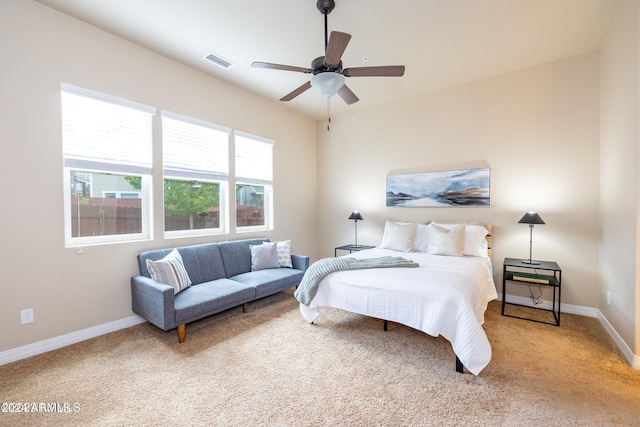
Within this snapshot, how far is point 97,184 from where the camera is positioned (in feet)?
9.77

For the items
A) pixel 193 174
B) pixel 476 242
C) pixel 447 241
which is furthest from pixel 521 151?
pixel 193 174

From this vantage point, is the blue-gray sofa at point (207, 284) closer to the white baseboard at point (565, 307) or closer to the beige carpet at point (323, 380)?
the beige carpet at point (323, 380)

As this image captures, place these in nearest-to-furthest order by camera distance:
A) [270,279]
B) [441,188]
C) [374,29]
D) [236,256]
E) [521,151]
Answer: [374,29] → [270,279] → [521,151] → [236,256] → [441,188]

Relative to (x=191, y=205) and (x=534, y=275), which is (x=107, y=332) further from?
(x=534, y=275)

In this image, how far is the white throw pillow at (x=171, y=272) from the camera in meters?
2.89

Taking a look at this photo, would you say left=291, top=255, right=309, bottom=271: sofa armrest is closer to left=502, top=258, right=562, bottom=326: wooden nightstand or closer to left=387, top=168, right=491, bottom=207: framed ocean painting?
left=387, top=168, right=491, bottom=207: framed ocean painting

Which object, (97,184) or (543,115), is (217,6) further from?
(543,115)

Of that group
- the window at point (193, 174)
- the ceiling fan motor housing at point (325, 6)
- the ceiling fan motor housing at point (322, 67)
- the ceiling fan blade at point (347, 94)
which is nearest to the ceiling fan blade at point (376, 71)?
the ceiling fan motor housing at point (322, 67)

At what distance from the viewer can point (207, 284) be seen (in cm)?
331

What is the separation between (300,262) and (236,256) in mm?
949

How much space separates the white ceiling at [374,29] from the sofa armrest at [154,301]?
8.56 ft

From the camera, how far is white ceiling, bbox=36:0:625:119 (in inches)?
99.0

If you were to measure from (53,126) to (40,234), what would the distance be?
3.34ft

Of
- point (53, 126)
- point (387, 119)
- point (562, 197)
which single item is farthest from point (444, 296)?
point (53, 126)
